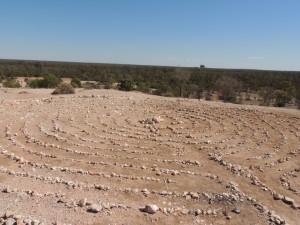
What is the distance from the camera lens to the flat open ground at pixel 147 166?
7.22 m

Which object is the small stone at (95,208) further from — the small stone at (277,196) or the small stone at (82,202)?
the small stone at (277,196)

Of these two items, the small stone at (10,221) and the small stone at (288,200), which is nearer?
the small stone at (10,221)

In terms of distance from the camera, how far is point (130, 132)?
1366cm

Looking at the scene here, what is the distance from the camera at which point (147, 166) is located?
9852mm

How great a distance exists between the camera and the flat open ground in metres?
7.22

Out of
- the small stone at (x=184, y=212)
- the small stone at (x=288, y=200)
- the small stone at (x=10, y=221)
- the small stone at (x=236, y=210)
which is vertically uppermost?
the small stone at (x=288, y=200)

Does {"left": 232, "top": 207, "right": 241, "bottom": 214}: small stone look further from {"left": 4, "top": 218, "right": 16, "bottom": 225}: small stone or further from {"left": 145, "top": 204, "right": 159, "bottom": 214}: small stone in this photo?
{"left": 4, "top": 218, "right": 16, "bottom": 225}: small stone

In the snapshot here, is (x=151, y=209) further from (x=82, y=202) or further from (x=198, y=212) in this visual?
(x=82, y=202)

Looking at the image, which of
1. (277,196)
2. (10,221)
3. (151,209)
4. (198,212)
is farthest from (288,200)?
(10,221)

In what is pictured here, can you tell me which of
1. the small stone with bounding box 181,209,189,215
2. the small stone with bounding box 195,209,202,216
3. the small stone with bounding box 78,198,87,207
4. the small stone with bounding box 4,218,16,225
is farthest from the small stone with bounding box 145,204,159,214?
the small stone with bounding box 4,218,16,225

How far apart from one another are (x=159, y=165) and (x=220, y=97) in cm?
2806

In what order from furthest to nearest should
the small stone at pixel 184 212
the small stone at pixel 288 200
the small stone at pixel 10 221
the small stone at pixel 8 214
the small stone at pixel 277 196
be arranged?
the small stone at pixel 277 196, the small stone at pixel 288 200, the small stone at pixel 184 212, the small stone at pixel 8 214, the small stone at pixel 10 221

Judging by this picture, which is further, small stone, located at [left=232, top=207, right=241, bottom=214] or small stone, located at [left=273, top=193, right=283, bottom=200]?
Answer: small stone, located at [left=273, top=193, right=283, bottom=200]

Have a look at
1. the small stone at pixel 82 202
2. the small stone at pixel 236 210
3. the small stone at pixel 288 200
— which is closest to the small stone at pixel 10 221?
the small stone at pixel 82 202
